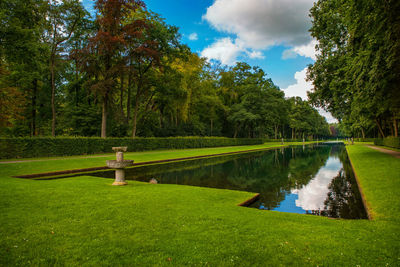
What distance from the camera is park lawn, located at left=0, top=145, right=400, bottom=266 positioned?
9.51 ft

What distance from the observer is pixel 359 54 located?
10742 mm

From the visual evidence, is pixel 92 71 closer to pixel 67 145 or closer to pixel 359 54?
pixel 67 145

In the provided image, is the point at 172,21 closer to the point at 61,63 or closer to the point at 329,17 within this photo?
the point at 61,63

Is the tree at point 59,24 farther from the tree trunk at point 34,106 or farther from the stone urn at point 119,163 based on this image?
the stone urn at point 119,163

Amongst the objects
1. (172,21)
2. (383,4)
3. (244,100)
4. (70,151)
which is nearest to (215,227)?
(383,4)

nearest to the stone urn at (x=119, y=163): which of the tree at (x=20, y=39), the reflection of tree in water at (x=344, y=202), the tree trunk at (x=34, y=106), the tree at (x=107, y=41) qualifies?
the reflection of tree in water at (x=344, y=202)

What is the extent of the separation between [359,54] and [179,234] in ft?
39.5

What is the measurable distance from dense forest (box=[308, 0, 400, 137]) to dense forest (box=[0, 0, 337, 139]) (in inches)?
217

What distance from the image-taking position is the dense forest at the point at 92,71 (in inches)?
841

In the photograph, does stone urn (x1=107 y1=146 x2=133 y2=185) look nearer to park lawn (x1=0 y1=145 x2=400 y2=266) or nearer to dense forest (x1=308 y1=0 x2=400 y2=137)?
park lawn (x1=0 y1=145 x2=400 y2=266)

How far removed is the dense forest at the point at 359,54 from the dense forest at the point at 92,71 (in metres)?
5.51

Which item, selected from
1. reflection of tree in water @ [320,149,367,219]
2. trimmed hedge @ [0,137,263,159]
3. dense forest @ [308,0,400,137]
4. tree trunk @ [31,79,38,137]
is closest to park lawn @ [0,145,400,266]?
reflection of tree in water @ [320,149,367,219]

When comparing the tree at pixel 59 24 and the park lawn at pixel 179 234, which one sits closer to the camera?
the park lawn at pixel 179 234

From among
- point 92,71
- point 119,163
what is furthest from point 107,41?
point 119,163
